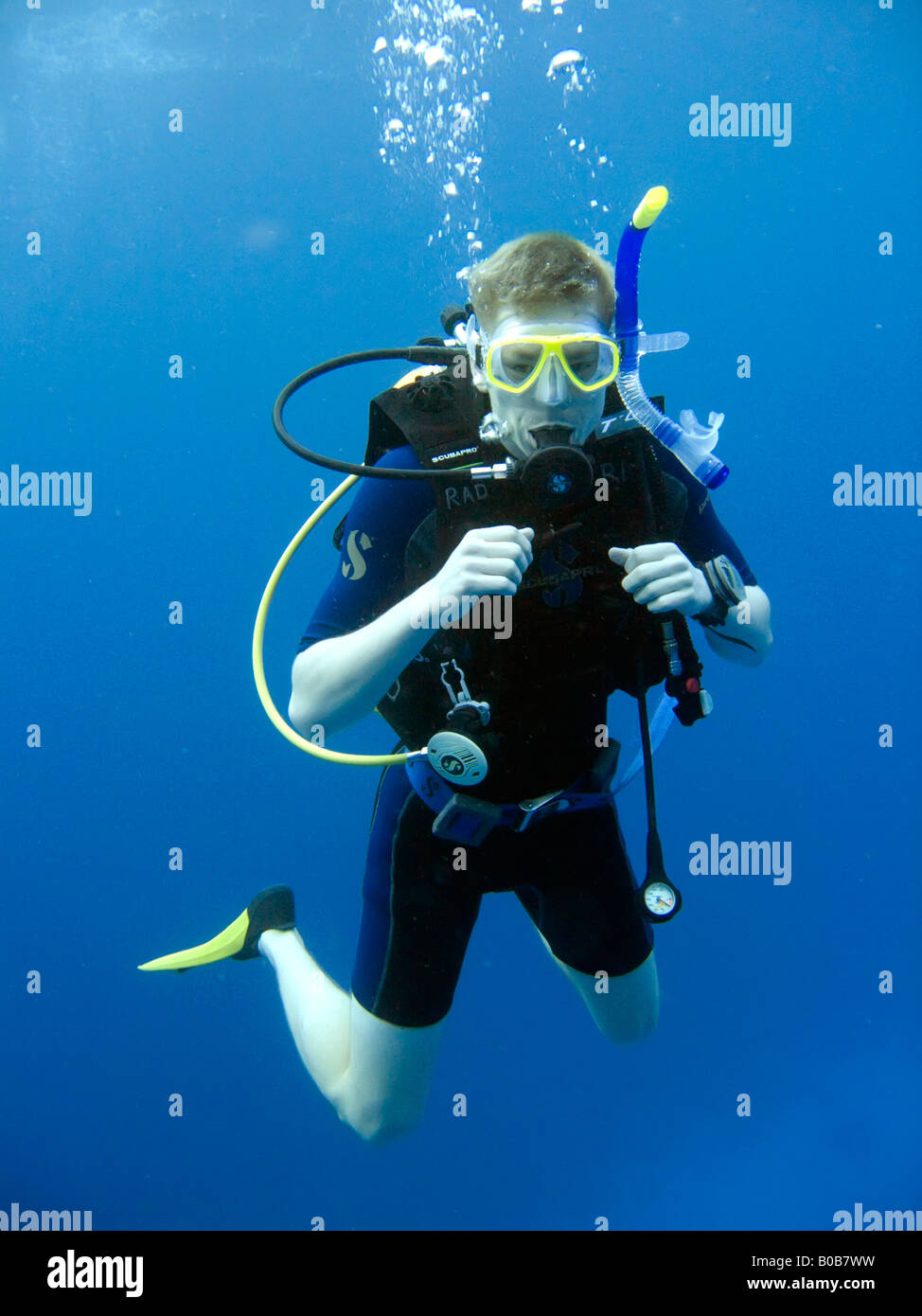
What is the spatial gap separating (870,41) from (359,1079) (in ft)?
41.6

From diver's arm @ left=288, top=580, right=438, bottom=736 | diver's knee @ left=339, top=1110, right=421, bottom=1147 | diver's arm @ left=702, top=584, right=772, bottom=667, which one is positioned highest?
diver's arm @ left=702, top=584, right=772, bottom=667

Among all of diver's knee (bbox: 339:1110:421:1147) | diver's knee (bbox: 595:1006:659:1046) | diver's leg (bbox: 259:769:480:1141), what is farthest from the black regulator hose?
diver's knee (bbox: 339:1110:421:1147)

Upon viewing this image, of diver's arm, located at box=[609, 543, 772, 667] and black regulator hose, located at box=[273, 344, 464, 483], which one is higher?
black regulator hose, located at box=[273, 344, 464, 483]

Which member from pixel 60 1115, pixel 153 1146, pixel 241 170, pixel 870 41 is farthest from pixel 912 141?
pixel 60 1115

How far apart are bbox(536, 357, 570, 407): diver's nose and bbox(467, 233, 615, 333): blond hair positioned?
0.27 m

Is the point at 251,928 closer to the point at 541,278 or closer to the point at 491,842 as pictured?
the point at 491,842

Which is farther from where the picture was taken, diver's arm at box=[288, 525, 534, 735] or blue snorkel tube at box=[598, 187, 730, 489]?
blue snorkel tube at box=[598, 187, 730, 489]

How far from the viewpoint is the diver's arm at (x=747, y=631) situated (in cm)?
247

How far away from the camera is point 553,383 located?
2.09 meters

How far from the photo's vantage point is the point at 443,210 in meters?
14.1

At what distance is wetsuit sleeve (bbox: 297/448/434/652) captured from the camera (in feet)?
7.73

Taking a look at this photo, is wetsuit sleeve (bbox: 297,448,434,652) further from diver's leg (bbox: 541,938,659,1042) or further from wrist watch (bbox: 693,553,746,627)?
diver's leg (bbox: 541,938,659,1042)

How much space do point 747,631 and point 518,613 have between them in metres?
0.83
